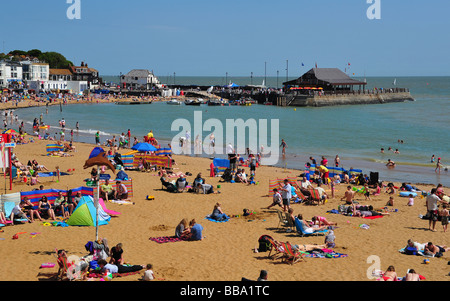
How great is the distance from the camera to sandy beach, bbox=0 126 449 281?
9406 mm

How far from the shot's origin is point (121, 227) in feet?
40.2

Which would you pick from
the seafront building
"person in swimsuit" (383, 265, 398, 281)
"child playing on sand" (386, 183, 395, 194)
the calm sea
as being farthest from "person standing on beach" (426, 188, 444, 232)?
the seafront building

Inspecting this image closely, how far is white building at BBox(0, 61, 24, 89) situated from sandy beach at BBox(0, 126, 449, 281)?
247 feet

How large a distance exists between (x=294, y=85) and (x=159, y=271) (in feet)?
247

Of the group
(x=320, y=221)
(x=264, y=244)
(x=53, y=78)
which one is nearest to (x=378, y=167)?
(x=320, y=221)

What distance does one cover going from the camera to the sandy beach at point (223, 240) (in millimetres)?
9406

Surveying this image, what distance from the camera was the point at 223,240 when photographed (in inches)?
452

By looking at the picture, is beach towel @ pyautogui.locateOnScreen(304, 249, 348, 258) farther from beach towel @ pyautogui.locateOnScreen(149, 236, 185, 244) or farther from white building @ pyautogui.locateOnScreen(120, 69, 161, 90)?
white building @ pyautogui.locateOnScreen(120, 69, 161, 90)

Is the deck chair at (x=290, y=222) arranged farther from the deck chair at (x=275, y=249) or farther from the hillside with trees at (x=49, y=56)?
the hillside with trees at (x=49, y=56)

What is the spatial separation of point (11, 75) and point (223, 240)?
85.4m

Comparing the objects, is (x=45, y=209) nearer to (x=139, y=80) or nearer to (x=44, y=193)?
(x=44, y=193)

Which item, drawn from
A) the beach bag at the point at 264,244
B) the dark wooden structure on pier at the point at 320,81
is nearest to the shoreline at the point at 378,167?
the beach bag at the point at 264,244

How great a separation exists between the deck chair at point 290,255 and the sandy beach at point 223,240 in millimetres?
146
